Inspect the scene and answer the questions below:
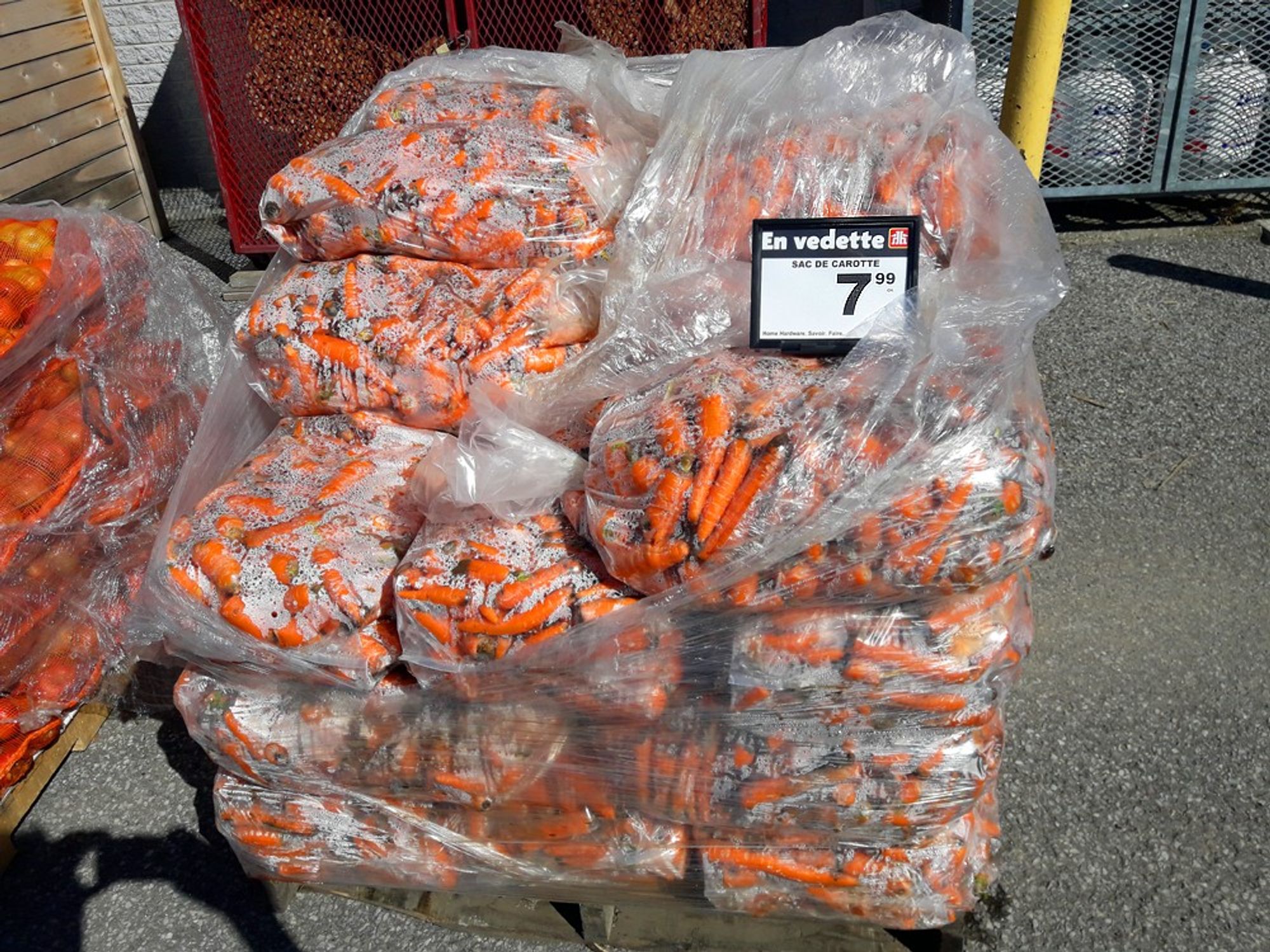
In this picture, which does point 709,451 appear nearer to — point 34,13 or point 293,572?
point 293,572

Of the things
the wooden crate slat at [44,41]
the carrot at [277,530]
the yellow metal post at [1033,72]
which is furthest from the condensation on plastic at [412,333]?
the wooden crate slat at [44,41]

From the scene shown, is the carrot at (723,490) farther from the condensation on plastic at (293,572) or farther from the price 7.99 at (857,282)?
the condensation on plastic at (293,572)

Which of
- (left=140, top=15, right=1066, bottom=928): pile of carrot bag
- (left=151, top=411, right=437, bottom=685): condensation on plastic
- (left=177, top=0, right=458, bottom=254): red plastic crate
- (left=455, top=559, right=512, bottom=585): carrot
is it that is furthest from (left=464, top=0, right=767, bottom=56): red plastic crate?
(left=455, top=559, right=512, bottom=585): carrot

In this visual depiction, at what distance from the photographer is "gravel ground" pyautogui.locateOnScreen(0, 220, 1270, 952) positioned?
6.51 feet

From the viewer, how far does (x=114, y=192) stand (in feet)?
16.8

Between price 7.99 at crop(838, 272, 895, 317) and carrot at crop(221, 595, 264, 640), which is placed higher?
price 7.99 at crop(838, 272, 895, 317)

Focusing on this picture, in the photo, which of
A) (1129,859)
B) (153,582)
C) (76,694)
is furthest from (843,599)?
(76,694)

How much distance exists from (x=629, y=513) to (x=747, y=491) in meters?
0.20

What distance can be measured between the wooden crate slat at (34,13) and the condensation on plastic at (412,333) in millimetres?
3458

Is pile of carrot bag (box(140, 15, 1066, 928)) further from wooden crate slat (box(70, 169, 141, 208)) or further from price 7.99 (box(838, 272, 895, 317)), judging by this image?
wooden crate slat (box(70, 169, 141, 208))

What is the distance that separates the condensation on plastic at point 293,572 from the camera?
1709 mm

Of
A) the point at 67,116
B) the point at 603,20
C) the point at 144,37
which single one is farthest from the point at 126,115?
the point at 603,20

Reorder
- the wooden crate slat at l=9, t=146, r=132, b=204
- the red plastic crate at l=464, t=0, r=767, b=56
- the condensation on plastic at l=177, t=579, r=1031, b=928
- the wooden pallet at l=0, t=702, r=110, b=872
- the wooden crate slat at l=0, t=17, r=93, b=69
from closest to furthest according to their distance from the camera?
the condensation on plastic at l=177, t=579, r=1031, b=928, the wooden pallet at l=0, t=702, r=110, b=872, the red plastic crate at l=464, t=0, r=767, b=56, the wooden crate slat at l=0, t=17, r=93, b=69, the wooden crate slat at l=9, t=146, r=132, b=204

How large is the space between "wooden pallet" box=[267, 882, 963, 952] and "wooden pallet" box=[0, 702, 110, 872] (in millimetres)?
692
